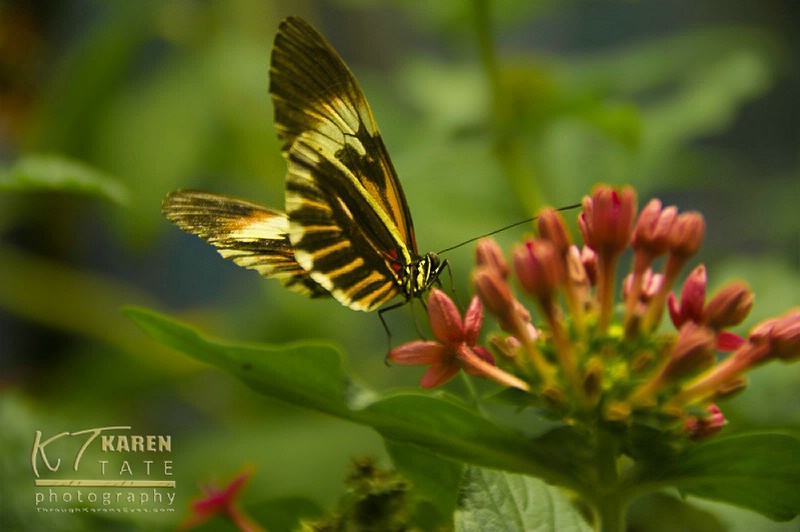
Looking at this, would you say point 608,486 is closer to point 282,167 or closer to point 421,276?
point 421,276

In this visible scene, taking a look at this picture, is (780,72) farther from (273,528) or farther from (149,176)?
(273,528)

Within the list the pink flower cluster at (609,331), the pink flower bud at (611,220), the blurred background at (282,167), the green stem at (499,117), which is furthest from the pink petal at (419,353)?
the green stem at (499,117)

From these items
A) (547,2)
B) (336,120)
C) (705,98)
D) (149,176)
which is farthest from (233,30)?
(336,120)

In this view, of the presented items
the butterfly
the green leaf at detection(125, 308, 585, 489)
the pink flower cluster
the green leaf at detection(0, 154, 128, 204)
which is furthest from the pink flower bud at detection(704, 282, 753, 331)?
the green leaf at detection(0, 154, 128, 204)

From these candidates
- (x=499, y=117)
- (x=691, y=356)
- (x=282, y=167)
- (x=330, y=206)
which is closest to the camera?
(x=691, y=356)

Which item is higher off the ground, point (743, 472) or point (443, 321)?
point (443, 321)

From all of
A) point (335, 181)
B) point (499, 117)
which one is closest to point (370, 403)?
point (335, 181)
